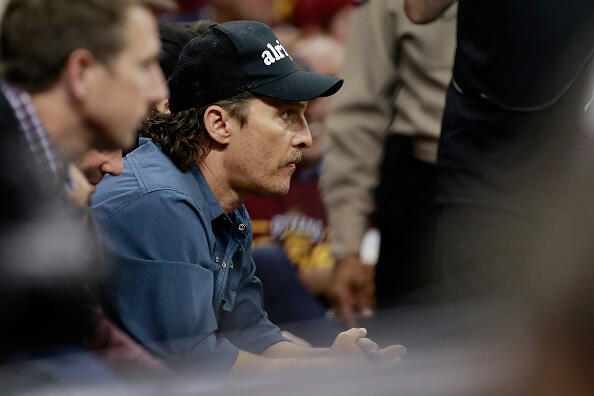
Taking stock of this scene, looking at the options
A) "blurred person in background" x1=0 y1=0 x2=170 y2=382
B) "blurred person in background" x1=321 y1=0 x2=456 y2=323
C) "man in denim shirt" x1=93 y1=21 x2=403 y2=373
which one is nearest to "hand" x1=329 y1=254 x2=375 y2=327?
"blurred person in background" x1=321 y1=0 x2=456 y2=323

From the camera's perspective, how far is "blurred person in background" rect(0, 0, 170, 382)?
1755 millimetres

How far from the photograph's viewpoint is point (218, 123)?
8.01 ft

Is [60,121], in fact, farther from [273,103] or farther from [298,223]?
[298,223]

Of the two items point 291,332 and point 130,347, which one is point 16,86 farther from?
point 291,332

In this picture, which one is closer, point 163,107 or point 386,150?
point 163,107

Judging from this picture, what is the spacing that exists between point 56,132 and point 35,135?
0.06 m

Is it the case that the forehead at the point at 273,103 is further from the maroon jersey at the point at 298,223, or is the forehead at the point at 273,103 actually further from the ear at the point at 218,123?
the maroon jersey at the point at 298,223

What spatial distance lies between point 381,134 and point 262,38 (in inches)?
54.3

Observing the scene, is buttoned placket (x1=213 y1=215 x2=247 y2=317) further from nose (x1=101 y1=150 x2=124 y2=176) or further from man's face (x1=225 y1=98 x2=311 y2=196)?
nose (x1=101 y1=150 x2=124 y2=176)

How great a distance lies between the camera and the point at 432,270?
10.1 ft

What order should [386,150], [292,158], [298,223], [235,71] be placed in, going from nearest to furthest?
[235,71] → [292,158] → [386,150] → [298,223]

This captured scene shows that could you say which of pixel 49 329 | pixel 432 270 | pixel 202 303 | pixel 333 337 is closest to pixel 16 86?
pixel 49 329

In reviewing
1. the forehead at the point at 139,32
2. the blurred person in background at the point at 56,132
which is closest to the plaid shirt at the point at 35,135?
the blurred person in background at the point at 56,132

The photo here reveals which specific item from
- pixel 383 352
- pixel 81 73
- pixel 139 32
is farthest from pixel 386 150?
pixel 383 352
